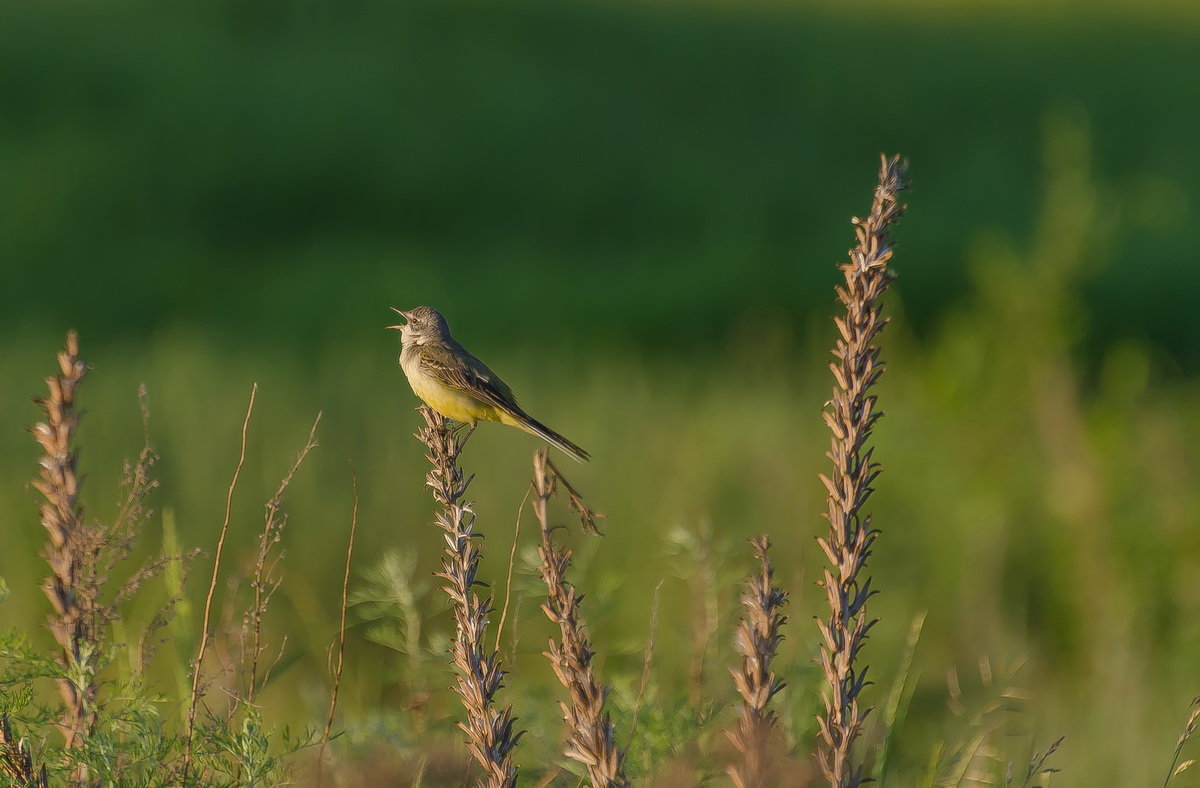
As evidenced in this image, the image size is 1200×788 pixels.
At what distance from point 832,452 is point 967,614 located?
6127 millimetres

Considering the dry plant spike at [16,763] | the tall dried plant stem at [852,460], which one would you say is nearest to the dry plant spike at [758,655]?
the tall dried plant stem at [852,460]

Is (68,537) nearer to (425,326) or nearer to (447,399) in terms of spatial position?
(425,326)

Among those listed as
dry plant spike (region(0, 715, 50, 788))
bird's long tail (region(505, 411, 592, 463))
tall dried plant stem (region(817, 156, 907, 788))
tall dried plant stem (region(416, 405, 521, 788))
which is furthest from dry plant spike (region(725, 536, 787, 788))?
bird's long tail (region(505, 411, 592, 463))

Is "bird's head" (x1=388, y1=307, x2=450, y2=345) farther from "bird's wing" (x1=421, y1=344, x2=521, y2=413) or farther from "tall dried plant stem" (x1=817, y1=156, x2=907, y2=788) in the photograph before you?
"tall dried plant stem" (x1=817, y1=156, x2=907, y2=788)

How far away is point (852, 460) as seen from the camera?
1.64 meters

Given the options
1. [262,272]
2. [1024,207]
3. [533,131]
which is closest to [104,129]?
[262,272]

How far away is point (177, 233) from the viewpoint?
1833 cm

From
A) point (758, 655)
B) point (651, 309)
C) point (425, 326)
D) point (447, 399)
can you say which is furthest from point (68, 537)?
point (651, 309)

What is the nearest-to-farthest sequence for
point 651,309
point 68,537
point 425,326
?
point 68,537, point 425,326, point 651,309

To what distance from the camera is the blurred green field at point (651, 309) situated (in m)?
6.51

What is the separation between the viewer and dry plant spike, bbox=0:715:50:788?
5.49 feet

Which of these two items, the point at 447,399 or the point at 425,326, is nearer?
the point at 425,326

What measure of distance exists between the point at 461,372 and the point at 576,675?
1.64 meters

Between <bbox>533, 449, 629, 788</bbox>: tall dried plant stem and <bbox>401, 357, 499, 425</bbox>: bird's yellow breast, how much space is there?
4.84 feet
